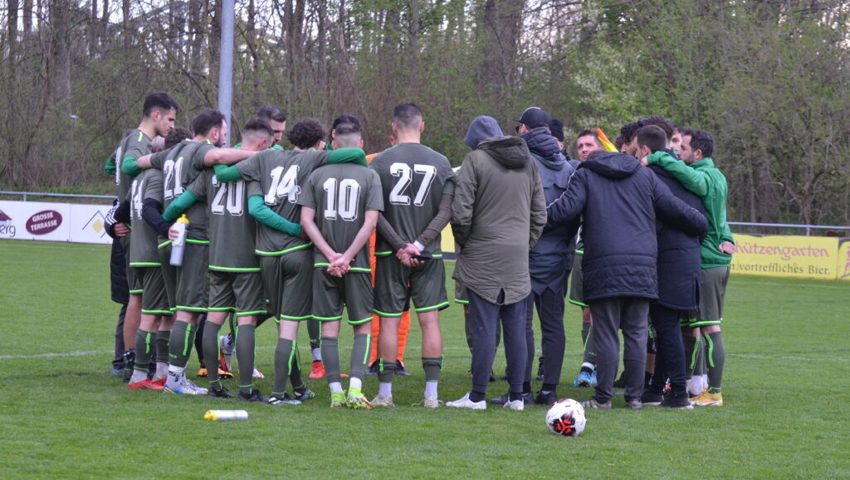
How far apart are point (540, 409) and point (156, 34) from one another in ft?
107

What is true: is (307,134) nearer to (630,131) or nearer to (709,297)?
(630,131)

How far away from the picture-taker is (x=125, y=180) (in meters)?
8.99

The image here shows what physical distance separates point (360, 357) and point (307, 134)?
5.30 ft

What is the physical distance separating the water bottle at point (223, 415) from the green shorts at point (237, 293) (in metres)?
0.93

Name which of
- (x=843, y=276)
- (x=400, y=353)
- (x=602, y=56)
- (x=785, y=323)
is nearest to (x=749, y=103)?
(x=602, y=56)

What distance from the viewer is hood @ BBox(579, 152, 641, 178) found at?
7.81 m

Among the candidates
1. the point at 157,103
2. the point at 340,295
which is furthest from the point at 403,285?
the point at 157,103

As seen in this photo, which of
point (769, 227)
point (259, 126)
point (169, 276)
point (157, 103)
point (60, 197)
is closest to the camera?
point (259, 126)

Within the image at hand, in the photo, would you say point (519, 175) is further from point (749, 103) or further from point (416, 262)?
point (749, 103)

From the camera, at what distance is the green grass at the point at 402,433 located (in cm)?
582

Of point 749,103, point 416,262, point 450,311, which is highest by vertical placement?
point 749,103

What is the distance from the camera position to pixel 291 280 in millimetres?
7715

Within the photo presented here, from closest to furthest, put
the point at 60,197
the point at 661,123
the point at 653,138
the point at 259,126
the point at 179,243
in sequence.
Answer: the point at 179,243
the point at 259,126
the point at 653,138
the point at 661,123
the point at 60,197

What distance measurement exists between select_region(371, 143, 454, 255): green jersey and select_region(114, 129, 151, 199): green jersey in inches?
84.7
